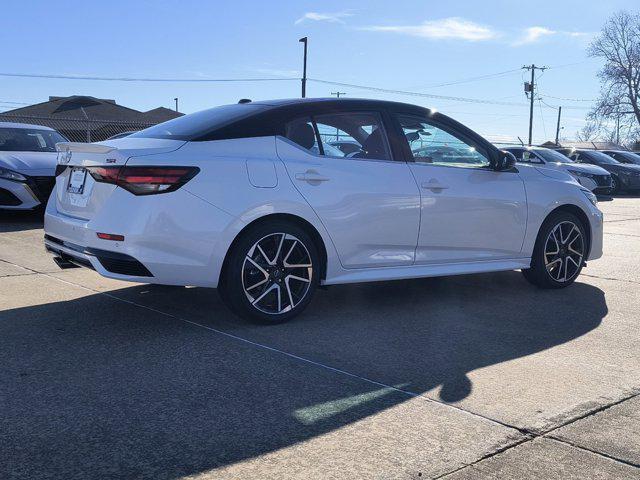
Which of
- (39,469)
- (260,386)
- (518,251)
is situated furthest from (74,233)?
(518,251)

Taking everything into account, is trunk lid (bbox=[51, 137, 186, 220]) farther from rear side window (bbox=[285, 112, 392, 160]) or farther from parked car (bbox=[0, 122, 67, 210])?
parked car (bbox=[0, 122, 67, 210])

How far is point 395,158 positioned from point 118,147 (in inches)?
79.8

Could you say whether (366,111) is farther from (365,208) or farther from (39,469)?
(39,469)

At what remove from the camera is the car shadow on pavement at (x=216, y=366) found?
2.94m

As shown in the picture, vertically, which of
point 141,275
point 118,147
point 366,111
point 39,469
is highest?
point 366,111

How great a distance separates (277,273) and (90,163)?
142cm

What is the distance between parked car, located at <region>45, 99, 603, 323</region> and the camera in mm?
4449

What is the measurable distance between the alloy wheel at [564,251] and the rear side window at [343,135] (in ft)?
6.26


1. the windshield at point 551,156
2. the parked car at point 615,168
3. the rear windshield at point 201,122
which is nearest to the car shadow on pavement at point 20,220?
the rear windshield at point 201,122

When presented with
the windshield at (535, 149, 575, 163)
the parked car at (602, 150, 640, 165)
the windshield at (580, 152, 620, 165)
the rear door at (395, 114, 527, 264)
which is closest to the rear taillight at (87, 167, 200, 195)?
the rear door at (395, 114, 527, 264)

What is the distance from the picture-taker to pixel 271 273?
4816 millimetres

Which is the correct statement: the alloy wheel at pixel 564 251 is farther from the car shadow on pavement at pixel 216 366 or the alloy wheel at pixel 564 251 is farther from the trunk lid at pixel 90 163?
the trunk lid at pixel 90 163

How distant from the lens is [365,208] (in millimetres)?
5109

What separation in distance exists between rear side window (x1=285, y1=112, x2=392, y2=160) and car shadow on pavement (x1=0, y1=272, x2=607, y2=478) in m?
1.19
